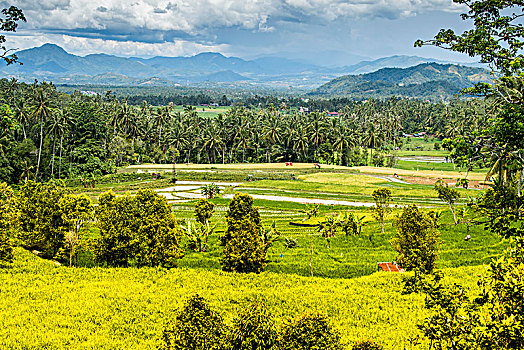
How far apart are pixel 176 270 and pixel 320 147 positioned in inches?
3789

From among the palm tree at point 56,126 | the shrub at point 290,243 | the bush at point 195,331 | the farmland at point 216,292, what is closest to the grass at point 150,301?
the farmland at point 216,292

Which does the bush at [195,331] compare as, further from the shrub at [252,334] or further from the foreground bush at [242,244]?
the foreground bush at [242,244]

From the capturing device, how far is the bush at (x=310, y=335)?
1106 centimetres

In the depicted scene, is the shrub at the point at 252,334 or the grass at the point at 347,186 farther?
the grass at the point at 347,186

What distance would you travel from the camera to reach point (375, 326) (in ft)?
A: 54.0

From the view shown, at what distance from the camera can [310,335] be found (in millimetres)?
11094

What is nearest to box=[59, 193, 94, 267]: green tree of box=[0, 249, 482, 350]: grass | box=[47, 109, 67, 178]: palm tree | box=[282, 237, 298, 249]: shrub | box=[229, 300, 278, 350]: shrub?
box=[0, 249, 482, 350]: grass

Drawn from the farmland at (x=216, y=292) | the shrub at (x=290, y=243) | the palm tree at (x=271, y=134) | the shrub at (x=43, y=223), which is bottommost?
the shrub at (x=290, y=243)

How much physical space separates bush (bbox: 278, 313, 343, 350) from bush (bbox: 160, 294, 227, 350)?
6.70 feet

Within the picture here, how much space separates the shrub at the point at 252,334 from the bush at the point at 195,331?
362 mm

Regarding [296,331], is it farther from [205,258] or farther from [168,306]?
[205,258]

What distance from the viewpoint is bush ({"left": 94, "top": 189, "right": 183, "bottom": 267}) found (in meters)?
25.9

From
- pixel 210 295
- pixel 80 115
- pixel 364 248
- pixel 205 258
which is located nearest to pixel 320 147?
pixel 80 115

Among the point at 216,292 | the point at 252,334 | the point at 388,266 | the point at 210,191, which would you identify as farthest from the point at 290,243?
the point at 210,191
